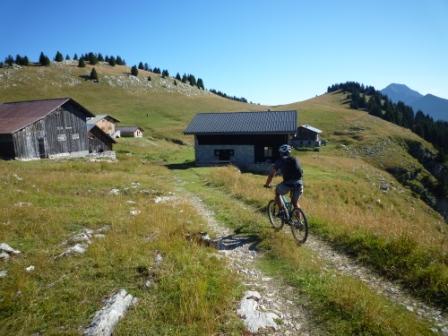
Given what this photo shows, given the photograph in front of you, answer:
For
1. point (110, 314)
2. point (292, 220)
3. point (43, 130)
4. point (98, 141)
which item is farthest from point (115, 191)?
point (98, 141)

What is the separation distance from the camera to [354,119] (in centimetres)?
11325

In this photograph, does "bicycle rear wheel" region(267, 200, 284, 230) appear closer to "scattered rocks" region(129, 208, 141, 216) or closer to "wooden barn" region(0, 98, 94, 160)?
"scattered rocks" region(129, 208, 141, 216)

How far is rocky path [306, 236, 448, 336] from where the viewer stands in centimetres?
572

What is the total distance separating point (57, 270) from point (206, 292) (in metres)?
3.67

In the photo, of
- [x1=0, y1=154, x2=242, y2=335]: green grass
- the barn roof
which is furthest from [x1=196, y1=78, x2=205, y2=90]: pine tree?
[x1=0, y1=154, x2=242, y2=335]: green grass

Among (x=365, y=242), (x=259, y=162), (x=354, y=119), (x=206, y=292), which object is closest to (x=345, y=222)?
(x=365, y=242)

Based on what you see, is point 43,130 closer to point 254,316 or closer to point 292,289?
point 292,289

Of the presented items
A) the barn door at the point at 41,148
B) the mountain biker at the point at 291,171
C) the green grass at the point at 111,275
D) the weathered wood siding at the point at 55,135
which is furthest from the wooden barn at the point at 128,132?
the mountain biker at the point at 291,171

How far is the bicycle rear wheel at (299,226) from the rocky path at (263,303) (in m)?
1.53

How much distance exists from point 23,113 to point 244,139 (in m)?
26.9

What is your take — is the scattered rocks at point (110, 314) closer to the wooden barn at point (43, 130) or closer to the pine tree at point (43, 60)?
the wooden barn at point (43, 130)

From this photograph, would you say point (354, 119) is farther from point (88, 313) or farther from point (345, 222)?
point (88, 313)

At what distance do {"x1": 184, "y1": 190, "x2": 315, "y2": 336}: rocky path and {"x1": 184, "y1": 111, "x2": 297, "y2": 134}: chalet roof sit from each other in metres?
30.0

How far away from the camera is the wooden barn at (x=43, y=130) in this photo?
33062 mm
